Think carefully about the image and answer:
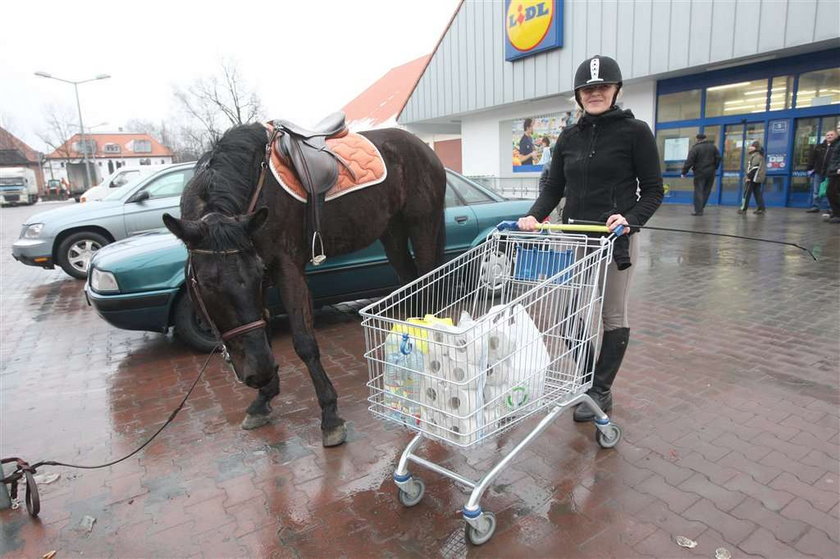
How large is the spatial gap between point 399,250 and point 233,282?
227 centimetres

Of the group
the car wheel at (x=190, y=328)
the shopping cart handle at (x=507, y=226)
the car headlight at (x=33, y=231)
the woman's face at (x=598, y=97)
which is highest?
the woman's face at (x=598, y=97)

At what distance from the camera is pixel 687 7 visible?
1327 centimetres

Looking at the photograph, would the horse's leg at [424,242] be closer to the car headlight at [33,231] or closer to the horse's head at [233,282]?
the horse's head at [233,282]

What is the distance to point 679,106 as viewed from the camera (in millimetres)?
15672

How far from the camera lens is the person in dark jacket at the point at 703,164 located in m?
13.1

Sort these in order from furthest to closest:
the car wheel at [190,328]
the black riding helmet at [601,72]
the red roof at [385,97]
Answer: the red roof at [385,97] < the car wheel at [190,328] < the black riding helmet at [601,72]

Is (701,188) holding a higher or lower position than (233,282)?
lower

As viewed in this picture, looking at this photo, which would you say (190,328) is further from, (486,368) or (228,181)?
(486,368)

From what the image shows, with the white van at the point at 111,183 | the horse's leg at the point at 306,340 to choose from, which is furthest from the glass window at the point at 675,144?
the horse's leg at the point at 306,340

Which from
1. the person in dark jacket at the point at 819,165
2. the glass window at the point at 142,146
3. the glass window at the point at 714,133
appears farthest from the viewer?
the glass window at the point at 142,146

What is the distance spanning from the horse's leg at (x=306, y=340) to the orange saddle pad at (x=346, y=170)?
0.53 meters

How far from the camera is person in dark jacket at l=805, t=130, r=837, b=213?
11.2m

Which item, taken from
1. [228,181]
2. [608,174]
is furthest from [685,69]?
[228,181]

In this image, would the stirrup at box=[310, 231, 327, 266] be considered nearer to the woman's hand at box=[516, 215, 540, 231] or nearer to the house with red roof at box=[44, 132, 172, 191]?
the woman's hand at box=[516, 215, 540, 231]
